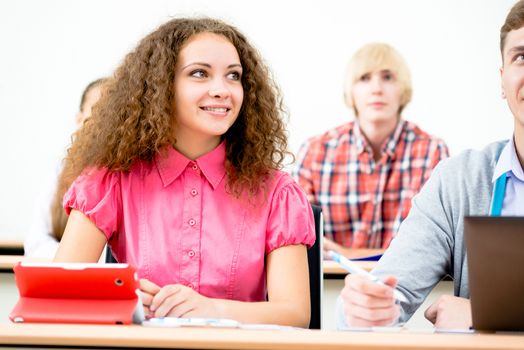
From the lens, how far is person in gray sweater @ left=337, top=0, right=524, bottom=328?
1853mm

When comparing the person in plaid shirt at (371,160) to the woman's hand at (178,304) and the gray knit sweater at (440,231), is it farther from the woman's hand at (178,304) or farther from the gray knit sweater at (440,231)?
the woman's hand at (178,304)

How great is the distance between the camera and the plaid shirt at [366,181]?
3.88m

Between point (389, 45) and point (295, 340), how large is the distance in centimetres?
325

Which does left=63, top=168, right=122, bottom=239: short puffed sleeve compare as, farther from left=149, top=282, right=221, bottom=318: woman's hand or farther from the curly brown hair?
left=149, top=282, right=221, bottom=318: woman's hand

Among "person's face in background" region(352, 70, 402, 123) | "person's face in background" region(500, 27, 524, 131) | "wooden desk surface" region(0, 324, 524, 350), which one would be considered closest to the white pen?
"wooden desk surface" region(0, 324, 524, 350)

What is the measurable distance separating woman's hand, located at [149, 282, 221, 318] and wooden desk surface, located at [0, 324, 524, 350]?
0.39m

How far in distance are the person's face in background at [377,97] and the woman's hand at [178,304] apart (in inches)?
95.5

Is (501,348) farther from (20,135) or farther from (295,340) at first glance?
(20,135)

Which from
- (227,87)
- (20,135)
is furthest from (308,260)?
(20,135)

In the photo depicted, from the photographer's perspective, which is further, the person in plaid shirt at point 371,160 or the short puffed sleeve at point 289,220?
the person in plaid shirt at point 371,160

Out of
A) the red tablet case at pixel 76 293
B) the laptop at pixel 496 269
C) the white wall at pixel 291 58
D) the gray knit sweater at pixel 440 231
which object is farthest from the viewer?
the white wall at pixel 291 58

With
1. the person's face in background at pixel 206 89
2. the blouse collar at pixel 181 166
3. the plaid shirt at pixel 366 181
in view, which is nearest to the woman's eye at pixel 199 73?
the person's face in background at pixel 206 89

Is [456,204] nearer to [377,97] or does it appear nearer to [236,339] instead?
[236,339]

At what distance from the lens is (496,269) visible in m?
1.34
